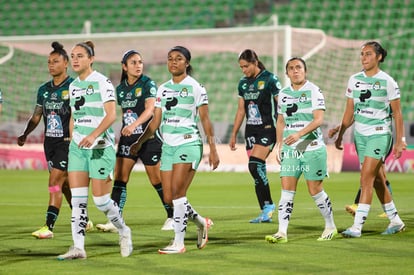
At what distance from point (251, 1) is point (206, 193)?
15.4m

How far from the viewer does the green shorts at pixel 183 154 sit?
9617 mm

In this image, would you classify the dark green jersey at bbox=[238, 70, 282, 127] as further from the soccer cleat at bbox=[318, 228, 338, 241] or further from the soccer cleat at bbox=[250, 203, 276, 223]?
the soccer cleat at bbox=[318, 228, 338, 241]

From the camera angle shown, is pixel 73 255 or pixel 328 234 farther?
pixel 328 234

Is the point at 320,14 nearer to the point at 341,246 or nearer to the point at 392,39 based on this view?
the point at 392,39

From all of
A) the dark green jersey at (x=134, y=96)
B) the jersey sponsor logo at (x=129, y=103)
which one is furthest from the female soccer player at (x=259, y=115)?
the jersey sponsor logo at (x=129, y=103)

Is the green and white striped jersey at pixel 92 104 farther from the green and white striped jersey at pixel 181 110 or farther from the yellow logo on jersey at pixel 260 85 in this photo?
the yellow logo on jersey at pixel 260 85

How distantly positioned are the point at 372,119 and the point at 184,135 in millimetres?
2392

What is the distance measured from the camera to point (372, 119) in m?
10.8

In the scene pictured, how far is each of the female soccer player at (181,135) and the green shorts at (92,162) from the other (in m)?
0.77

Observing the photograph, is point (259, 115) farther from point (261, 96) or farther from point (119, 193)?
point (119, 193)

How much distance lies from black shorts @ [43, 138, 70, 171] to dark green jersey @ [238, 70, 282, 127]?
9.89ft

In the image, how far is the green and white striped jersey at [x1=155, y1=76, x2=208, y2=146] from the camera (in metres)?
9.68

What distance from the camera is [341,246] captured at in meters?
9.81

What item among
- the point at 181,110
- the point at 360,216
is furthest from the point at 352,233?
the point at 181,110
